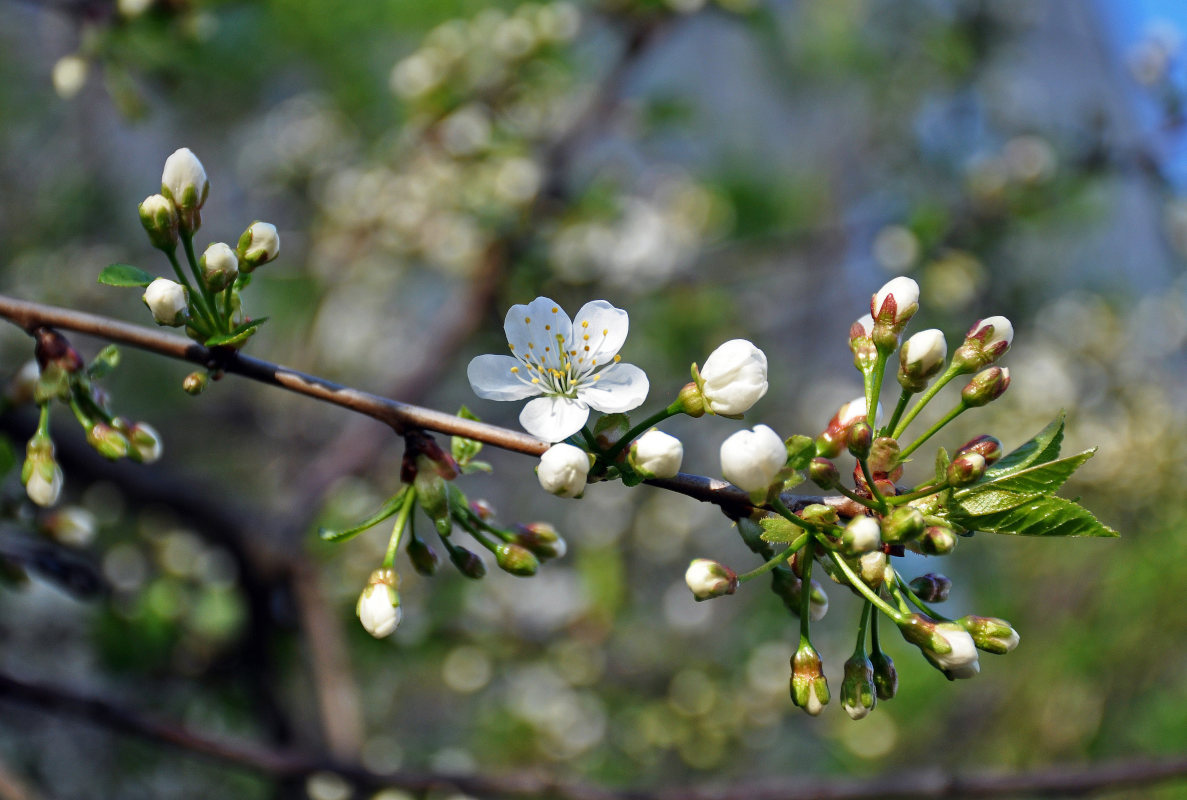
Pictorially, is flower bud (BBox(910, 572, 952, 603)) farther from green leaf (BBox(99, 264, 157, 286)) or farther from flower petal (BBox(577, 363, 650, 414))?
green leaf (BBox(99, 264, 157, 286))

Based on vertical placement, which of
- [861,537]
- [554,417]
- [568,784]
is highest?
[554,417]

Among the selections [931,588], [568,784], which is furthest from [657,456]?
[568,784]

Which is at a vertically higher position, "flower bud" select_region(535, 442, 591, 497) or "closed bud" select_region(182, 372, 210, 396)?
"closed bud" select_region(182, 372, 210, 396)

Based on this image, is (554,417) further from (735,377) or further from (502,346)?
(502,346)

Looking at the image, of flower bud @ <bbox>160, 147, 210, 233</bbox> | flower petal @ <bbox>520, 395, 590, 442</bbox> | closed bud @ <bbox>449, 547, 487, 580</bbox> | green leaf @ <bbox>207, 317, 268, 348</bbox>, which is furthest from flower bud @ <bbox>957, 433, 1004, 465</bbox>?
flower bud @ <bbox>160, 147, 210, 233</bbox>

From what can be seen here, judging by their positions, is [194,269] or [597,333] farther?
[597,333]

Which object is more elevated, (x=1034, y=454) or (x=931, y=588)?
(x=1034, y=454)

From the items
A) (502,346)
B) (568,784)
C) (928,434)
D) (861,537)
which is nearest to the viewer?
(861,537)

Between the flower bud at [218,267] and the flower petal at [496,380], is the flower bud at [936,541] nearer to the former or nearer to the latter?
the flower petal at [496,380]
